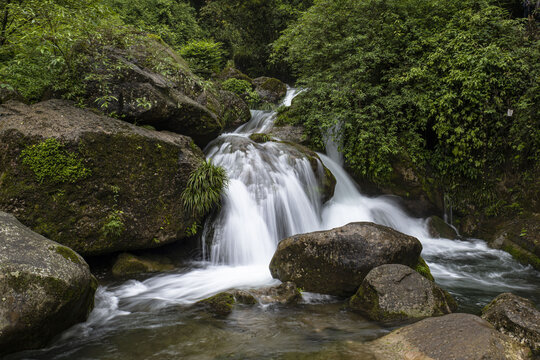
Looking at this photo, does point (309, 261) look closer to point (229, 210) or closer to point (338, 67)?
point (229, 210)

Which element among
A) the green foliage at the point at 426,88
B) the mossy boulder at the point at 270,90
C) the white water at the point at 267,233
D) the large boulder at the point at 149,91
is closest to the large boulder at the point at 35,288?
the white water at the point at 267,233

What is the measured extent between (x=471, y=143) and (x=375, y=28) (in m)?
4.99

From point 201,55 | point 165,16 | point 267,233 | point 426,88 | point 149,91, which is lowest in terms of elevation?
point 267,233

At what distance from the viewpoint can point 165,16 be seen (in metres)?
19.6

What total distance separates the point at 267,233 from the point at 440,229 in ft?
18.6

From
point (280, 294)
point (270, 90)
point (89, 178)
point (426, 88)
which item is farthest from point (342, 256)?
point (270, 90)

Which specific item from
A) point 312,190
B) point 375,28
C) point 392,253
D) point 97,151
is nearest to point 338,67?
point 375,28

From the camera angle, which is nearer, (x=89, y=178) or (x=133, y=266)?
(x=89, y=178)

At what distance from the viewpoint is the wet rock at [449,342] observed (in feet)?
9.52

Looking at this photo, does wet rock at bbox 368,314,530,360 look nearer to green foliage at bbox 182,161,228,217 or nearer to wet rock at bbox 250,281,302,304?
wet rock at bbox 250,281,302,304

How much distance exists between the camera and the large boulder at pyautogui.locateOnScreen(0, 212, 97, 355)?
3.17m

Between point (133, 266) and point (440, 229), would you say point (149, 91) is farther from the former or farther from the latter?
point (440, 229)

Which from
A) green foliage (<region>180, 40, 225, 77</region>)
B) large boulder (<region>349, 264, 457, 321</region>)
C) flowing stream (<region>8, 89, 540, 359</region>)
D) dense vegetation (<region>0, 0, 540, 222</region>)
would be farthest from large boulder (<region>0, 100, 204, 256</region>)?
green foliage (<region>180, 40, 225, 77</region>)

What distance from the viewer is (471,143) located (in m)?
8.92
